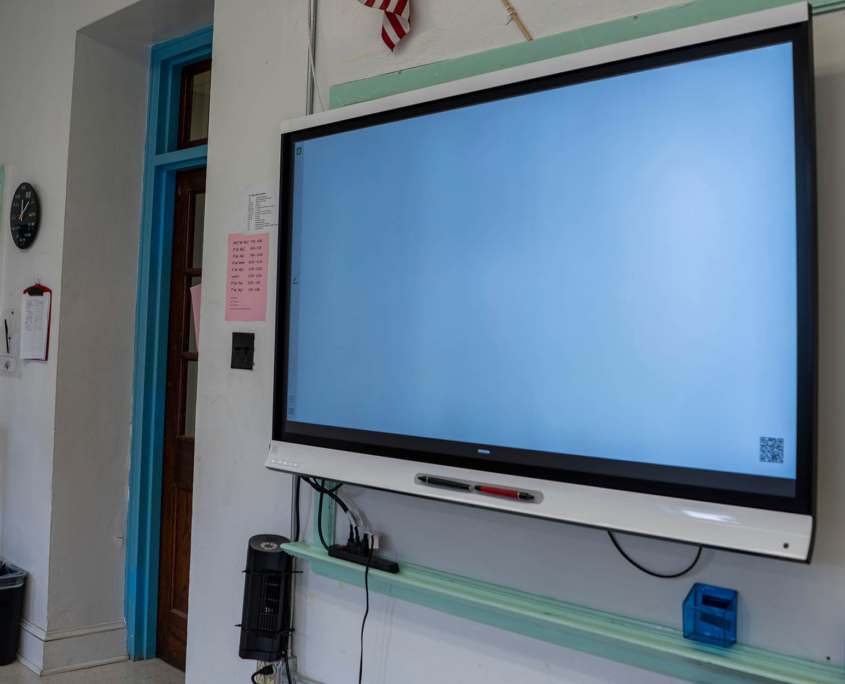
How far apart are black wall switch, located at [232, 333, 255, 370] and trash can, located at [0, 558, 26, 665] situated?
1.74 m

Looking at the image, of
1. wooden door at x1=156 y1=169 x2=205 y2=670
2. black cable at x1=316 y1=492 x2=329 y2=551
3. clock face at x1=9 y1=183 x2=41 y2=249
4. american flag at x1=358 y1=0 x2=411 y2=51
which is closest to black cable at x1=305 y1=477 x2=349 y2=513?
black cable at x1=316 y1=492 x2=329 y2=551

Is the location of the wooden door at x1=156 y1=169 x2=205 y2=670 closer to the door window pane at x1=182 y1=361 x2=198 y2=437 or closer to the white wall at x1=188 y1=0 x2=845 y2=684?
the door window pane at x1=182 y1=361 x2=198 y2=437

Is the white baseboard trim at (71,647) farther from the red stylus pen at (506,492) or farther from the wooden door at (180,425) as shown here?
the red stylus pen at (506,492)

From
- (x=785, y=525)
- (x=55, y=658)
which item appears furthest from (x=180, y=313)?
(x=785, y=525)

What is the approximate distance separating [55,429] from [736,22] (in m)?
2.85

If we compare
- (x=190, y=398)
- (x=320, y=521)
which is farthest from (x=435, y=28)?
(x=190, y=398)

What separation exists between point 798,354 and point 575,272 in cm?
41

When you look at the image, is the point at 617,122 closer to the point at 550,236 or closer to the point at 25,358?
the point at 550,236

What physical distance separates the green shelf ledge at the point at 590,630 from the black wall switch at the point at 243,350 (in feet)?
2.11

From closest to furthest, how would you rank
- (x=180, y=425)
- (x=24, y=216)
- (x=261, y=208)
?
(x=261, y=208)
(x=180, y=425)
(x=24, y=216)

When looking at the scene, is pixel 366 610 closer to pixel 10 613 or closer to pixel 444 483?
pixel 444 483

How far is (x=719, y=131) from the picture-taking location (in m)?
1.13

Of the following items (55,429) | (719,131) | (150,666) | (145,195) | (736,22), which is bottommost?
(150,666)

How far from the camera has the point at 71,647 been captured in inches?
112
